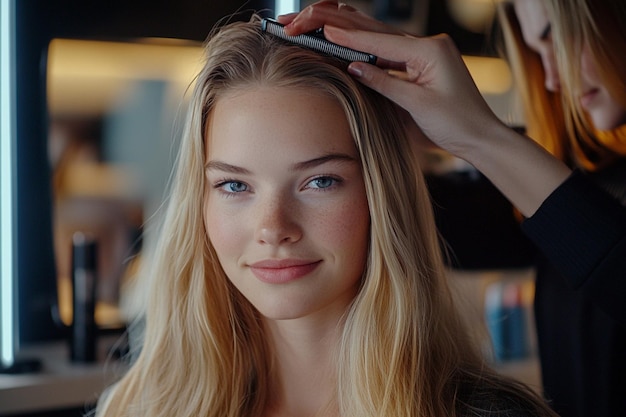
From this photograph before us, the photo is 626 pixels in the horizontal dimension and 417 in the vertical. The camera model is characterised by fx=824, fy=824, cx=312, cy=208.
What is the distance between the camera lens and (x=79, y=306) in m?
2.00

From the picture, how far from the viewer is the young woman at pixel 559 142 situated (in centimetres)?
101

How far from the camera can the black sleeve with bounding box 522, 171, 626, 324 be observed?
1.00 meters

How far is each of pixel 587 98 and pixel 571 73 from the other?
0.20 feet

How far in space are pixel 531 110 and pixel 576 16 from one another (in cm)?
24

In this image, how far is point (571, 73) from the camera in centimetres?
128

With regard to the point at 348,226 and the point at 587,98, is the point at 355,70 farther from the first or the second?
the point at 587,98

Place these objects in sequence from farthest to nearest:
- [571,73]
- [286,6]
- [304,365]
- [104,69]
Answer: [104,69]
[286,6]
[571,73]
[304,365]

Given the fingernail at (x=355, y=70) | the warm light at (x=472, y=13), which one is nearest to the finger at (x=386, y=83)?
the fingernail at (x=355, y=70)

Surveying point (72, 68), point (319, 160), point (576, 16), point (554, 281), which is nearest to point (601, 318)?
point (554, 281)

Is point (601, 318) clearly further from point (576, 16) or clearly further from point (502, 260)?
point (502, 260)

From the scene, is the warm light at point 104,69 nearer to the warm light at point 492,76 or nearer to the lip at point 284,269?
the warm light at point 492,76

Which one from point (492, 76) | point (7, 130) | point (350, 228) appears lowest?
point (7, 130)

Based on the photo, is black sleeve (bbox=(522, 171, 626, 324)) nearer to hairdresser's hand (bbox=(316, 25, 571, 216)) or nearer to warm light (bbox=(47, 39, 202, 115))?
hairdresser's hand (bbox=(316, 25, 571, 216))

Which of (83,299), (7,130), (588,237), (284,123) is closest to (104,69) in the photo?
(7,130)
